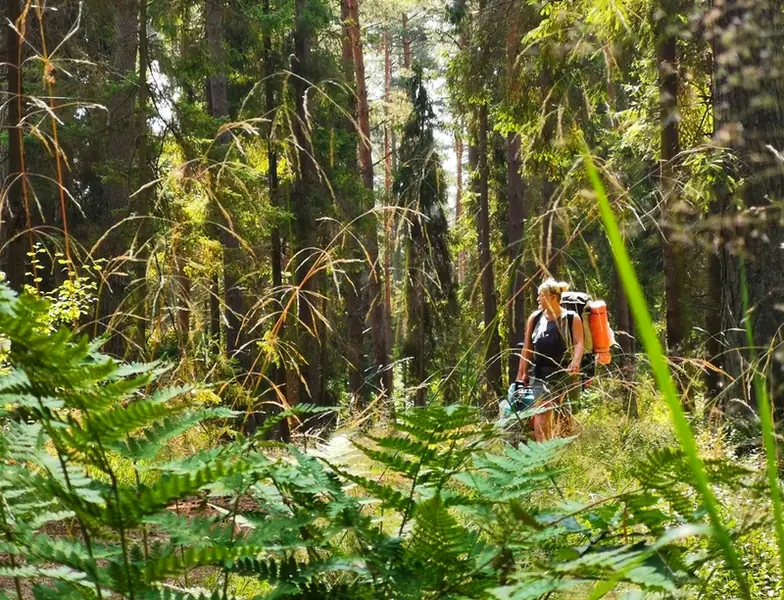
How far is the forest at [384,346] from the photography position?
731mm

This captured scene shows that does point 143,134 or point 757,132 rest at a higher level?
point 143,134

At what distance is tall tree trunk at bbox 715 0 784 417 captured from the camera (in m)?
5.08

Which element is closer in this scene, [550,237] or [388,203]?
[550,237]

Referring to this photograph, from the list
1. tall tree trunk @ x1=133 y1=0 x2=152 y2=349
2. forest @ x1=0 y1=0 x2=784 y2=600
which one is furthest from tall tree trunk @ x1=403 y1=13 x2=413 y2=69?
tall tree trunk @ x1=133 y1=0 x2=152 y2=349

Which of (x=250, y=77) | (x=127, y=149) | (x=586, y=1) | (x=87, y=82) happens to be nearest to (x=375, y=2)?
(x=250, y=77)

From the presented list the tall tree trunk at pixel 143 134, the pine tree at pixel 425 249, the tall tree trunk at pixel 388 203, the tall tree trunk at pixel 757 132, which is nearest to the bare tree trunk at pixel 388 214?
the tall tree trunk at pixel 388 203

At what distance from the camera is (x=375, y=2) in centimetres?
2291

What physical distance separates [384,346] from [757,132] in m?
11.5

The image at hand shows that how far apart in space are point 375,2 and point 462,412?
2366 centimetres

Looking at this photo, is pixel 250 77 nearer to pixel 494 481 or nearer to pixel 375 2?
pixel 375 2

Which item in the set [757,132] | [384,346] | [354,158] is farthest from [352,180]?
[757,132]

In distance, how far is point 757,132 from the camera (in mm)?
5355

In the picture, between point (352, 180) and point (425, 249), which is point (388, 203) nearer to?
point (352, 180)

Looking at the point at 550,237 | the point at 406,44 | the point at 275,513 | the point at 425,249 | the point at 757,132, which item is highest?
the point at 406,44
